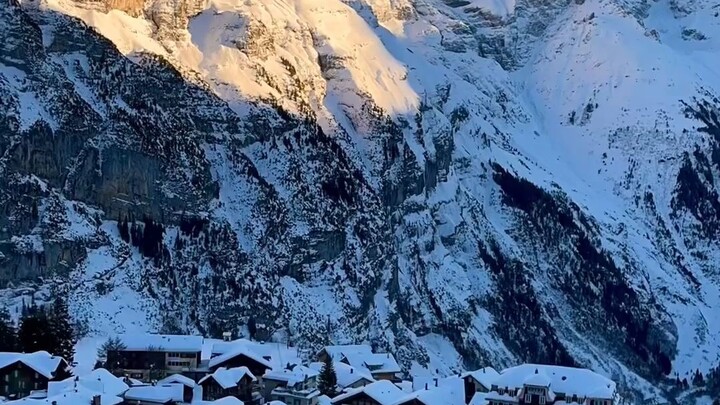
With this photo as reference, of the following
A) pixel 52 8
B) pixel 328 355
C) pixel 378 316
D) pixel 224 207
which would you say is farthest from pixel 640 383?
pixel 52 8

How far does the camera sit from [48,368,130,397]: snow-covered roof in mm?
79812

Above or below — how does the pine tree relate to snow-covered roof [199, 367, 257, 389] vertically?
below

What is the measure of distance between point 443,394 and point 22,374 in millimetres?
28553

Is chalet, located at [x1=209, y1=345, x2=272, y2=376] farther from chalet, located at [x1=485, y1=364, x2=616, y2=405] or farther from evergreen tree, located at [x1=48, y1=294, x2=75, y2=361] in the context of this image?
chalet, located at [x1=485, y1=364, x2=616, y2=405]

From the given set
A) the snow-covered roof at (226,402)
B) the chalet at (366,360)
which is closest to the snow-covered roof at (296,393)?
the snow-covered roof at (226,402)

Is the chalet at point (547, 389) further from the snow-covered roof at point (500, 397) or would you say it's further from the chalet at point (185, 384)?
the chalet at point (185, 384)

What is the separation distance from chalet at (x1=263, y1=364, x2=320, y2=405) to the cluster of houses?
0.07 metres

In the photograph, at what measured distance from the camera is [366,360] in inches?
4540

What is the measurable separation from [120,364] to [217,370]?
1040 cm

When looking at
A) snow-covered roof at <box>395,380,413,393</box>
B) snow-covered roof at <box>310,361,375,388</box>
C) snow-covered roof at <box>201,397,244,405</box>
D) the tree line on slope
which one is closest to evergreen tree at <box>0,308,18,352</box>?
the tree line on slope

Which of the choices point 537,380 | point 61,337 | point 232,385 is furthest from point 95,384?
point 537,380

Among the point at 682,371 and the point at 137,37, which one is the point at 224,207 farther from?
the point at 682,371

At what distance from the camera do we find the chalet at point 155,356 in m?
99.1

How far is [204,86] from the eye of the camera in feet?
481
